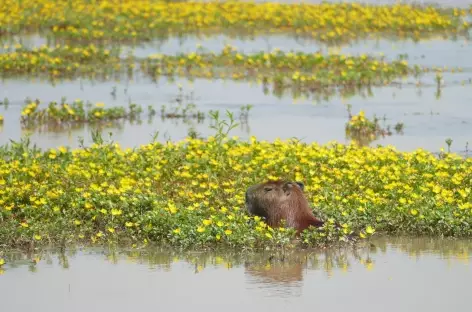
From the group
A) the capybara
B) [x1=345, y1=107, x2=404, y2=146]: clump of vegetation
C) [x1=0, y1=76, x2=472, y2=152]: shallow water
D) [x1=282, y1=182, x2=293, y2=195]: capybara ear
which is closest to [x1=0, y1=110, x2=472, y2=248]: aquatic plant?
the capybara

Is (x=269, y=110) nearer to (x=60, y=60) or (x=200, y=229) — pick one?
(x=60, y=60)

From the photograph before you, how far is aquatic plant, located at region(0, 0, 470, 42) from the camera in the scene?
24.0 metres

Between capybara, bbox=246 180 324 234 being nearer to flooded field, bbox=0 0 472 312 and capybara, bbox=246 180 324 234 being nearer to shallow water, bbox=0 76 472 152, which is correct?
flooded field, bbox=0 0 472 312

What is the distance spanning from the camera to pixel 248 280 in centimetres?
Result: 830

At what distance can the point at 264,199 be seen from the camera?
9578 mm

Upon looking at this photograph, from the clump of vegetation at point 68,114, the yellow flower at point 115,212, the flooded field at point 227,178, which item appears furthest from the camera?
the clump of vegetation at point 68,114

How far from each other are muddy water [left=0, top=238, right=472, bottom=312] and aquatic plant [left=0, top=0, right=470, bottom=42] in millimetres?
14338

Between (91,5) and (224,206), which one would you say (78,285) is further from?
(91,5)

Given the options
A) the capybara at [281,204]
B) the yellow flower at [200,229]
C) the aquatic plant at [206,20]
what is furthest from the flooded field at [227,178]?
the aquatic plant at [206,20]

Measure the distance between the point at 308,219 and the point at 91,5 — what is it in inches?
698

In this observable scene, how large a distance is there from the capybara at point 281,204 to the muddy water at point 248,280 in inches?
16.7

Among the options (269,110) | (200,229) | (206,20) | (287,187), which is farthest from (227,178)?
(206,20)

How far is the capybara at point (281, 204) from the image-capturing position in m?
9.48

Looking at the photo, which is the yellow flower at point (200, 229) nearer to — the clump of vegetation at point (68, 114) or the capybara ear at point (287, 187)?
the capybara ear at point (287, 187)
